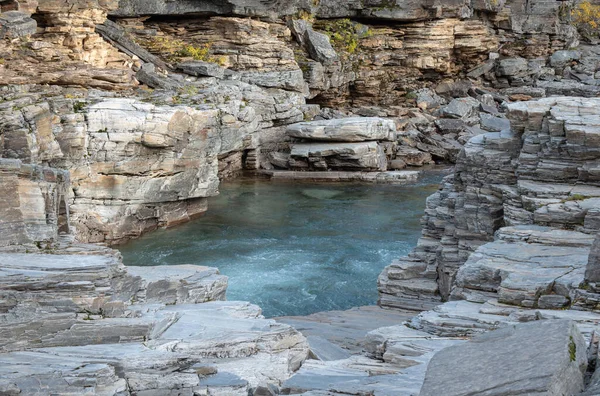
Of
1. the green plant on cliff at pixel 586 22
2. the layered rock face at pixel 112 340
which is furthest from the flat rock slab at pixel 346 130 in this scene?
the green plant on cliff at pixel 586 22

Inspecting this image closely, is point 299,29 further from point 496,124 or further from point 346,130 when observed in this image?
point 496,124

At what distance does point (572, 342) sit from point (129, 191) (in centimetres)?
2482

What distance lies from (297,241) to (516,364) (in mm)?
24018

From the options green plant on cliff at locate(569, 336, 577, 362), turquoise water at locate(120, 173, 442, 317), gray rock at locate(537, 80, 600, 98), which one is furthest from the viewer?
gray rock at locate(537, 80, 600, 98)

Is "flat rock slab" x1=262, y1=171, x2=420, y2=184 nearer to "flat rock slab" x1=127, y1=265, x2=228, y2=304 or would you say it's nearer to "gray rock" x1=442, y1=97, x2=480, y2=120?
"gray rock" x1=442, y1=97, x2=480, y2=120

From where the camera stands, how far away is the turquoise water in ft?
83.9

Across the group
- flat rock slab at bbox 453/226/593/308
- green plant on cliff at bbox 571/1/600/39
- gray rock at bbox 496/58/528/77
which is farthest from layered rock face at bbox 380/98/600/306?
green plant on cliff at bbox 571/1/600/39

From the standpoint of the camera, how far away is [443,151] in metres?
47.3

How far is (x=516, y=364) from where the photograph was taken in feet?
26.2

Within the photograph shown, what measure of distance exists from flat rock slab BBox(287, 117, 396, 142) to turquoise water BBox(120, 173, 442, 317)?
2747 mm

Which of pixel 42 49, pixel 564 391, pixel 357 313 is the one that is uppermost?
pixel 42 49

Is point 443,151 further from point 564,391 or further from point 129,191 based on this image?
point 564,391

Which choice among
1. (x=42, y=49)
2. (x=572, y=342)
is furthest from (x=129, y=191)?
(x=572, y=342)

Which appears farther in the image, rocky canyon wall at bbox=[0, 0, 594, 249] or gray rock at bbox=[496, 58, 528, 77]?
gray rock at bbox=[496, 58, 528, 77]
